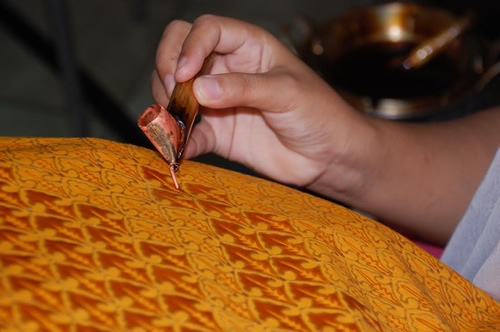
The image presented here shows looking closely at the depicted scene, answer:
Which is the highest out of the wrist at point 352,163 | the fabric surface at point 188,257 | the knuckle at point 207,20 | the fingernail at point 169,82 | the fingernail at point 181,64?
the knuckle at point 207,20

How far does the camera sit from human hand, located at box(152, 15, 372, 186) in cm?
57

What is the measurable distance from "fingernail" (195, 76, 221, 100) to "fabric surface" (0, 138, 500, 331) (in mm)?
72

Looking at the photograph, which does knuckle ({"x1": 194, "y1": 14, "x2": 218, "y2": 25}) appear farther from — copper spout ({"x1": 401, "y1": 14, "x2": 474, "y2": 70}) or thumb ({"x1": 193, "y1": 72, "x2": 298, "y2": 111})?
copper spout ({"x1": 401, "y1": 14, "x2": 474, "y2": 70})

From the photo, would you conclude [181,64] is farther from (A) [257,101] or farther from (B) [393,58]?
(B) [393,58]

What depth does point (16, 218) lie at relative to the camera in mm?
385

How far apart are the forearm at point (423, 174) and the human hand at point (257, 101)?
0.05 m

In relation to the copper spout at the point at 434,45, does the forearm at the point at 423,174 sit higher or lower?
lower

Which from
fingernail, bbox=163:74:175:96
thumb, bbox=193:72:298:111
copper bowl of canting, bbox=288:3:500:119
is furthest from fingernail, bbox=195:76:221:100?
copper bowl of canting, bbox=288:3:500:119

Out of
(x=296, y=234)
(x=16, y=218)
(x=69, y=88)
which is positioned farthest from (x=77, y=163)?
(x=69, y=88)

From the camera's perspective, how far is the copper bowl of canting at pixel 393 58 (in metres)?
1.16

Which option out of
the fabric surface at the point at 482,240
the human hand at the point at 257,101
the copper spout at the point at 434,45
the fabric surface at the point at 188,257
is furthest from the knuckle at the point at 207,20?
the copper spout at the point at 434,45

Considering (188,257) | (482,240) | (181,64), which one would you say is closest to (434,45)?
(482,240)

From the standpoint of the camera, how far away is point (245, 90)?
22.6 inches

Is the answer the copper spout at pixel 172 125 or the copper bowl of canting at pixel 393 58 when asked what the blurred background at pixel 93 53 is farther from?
the copper spout at pixel 172 125
